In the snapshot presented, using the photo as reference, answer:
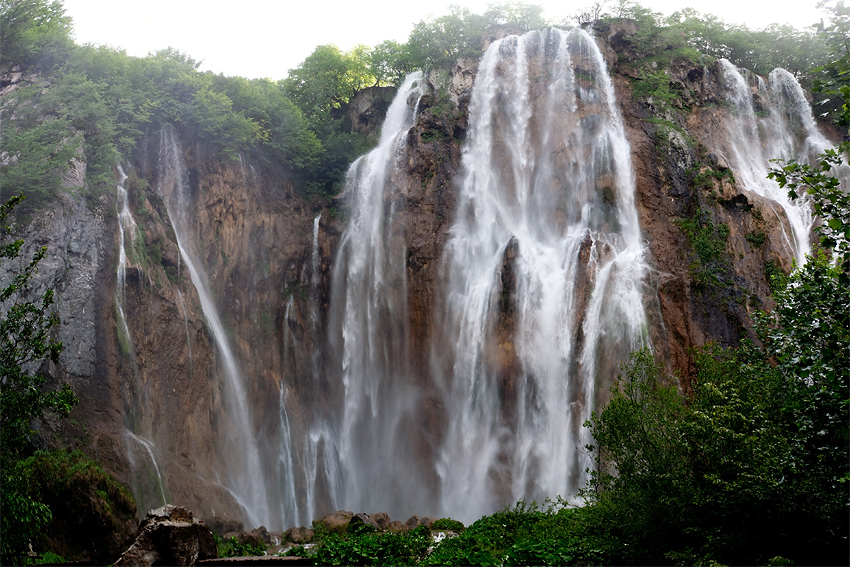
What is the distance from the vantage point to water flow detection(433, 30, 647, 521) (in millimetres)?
20703

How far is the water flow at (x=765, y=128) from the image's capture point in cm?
2602

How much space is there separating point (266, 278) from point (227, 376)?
16.6ft

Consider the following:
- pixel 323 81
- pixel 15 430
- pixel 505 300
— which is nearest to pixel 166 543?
pixel 15 430

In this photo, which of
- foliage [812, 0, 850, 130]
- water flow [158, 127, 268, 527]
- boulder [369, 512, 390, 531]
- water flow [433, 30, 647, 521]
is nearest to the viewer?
foliage [812, 0, 850, 130]

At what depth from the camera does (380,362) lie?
2570 cm

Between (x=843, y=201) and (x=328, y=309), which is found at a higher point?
(x=328, y=309)

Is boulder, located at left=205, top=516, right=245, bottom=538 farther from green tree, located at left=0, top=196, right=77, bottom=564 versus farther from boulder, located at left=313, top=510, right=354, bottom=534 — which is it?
green tree, located at left=0, top=196, right=77, bottom=564

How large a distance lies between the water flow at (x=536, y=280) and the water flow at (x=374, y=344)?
213 cm

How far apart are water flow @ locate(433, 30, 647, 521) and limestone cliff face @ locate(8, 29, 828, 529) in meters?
0.65

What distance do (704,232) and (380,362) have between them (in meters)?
13.2

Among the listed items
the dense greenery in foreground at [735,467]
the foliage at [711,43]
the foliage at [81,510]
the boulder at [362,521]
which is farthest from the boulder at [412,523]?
the foliage at [711,43]

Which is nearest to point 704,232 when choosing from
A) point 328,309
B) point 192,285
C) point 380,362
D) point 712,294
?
point 712,294

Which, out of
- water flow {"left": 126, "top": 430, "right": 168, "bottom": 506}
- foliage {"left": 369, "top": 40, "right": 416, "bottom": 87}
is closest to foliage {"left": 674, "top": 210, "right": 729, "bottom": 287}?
water flow {"left": 126, "top": 430, "right": 168, "bottom": 506}

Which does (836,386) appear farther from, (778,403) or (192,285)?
(192,285)
